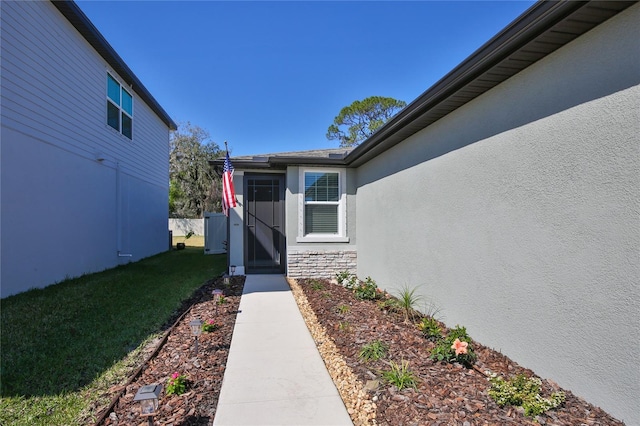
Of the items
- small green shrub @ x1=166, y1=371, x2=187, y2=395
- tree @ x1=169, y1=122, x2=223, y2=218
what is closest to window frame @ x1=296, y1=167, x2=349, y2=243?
small green shrub @ x1=166, y1=371, x2=187, y2=395

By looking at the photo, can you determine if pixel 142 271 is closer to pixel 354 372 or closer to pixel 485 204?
pixel 354 372

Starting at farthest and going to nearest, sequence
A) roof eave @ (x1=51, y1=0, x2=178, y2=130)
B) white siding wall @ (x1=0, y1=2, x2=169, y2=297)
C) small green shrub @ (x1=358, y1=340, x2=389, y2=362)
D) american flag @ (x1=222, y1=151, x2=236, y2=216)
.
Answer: american flag @ (x1=222, y1=151, x2=236, y2=216) → roof eave @ (x1=51, y1=0, x2=178, y2=130) → white siding wall @ (x1=0, y1=2, x2=169, y2=297) → small green shrub @ (x1=358, y1=340, x2=389, y2=362)

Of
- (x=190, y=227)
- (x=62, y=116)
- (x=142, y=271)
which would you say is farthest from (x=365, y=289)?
(x=190, y=227)

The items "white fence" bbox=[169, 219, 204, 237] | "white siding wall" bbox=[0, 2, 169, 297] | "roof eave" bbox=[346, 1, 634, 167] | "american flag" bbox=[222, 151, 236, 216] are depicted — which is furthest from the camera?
"white fence" bbox=[169, 219, 204, 237]

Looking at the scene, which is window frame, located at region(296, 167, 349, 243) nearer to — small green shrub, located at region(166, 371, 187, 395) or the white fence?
small green shrub, located at region(166, 371, 187, 395)

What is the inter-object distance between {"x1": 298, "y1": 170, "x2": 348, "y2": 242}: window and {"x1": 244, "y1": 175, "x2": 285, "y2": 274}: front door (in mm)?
921

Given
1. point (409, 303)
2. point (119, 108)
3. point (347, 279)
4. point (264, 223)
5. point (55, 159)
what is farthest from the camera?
point (119, 108)

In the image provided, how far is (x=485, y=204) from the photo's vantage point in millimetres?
3736

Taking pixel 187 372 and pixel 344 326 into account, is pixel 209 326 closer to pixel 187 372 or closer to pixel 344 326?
pixel 187 372

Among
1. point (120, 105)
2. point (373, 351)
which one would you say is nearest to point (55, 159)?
point (120, 105)

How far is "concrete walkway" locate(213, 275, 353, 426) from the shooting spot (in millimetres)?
2658

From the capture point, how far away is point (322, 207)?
27.4 ft

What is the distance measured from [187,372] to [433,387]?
2.41m

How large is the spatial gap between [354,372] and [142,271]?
26.4ft
